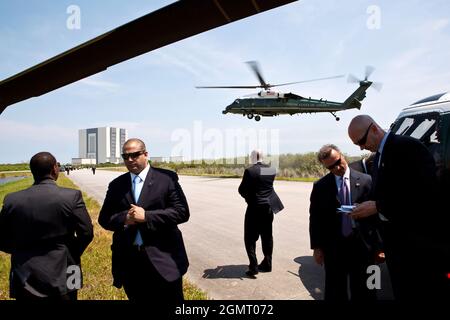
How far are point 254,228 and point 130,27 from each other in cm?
468

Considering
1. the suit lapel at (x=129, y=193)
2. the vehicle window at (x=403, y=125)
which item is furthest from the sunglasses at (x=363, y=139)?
the suit lapel at (x=129, y=193)

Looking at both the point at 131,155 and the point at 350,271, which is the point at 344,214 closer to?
the point at 350,271

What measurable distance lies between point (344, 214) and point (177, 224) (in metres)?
1.76

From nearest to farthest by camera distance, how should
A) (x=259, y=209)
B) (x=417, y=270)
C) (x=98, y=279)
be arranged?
(x=417, y=270) → (x=98, y=279) → (x=259, y=209)

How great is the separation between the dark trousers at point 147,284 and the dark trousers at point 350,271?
160 centimetres

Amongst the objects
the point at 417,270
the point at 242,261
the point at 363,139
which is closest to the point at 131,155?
Answer: the point at 363,139

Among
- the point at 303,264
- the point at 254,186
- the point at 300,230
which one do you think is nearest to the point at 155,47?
the point at 254,186

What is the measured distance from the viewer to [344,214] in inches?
135

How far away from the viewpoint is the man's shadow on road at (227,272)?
212 inches

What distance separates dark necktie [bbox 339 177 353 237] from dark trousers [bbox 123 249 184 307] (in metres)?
1.78

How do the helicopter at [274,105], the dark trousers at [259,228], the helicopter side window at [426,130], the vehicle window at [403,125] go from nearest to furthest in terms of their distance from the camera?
the helicopter side window at [426,130] → the vehicle window at [403,125] → the dark trousers at [259,228] → the helicopter at [274,105]

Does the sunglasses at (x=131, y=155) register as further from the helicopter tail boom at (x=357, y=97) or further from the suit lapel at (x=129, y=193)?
the helicopter tail boom at (x=357, y=97)
